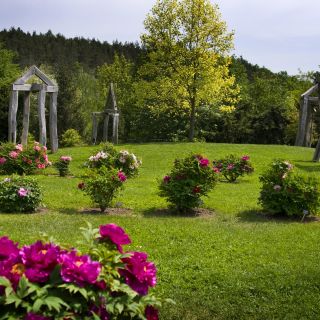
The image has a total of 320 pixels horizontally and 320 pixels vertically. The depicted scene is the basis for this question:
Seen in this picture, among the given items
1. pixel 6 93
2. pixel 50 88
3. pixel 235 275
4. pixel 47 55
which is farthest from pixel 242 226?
pixel 47 55

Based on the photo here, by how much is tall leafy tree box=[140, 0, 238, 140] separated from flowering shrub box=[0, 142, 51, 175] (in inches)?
448

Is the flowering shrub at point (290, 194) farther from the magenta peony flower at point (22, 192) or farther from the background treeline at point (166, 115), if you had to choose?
the background treeline at point (166, 115)

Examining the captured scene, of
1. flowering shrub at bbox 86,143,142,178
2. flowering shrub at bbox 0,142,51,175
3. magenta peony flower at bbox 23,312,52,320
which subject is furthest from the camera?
flowering shrub at bbox 0,142,51,175

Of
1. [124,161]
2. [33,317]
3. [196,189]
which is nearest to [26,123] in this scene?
[124,161]

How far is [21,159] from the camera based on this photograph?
14.7 m

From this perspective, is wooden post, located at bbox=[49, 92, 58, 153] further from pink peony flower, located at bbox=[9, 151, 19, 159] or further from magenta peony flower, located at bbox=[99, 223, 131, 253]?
magenta peony flower, located at bbox=[99, 223, 131, 253]

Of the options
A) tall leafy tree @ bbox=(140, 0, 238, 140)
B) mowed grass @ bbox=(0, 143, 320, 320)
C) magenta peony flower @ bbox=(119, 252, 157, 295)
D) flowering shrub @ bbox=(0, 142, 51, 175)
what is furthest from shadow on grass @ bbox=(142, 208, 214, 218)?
tall leafy tree @ bbox=(140, 0, 238, 140)

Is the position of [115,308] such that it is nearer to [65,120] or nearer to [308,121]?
[308,121]

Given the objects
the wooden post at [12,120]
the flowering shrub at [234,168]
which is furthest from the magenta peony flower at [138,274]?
the wooden post at [12,120]

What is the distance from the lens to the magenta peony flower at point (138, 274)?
2934 millimetres

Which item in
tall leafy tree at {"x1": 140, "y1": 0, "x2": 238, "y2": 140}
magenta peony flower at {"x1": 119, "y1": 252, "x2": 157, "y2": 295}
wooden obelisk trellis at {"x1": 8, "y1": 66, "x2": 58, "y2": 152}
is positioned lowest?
magenta peony flower at {"x1": 119, "y1": 252, "x2": 157, "y2": 295}

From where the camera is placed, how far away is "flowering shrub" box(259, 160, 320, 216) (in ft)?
28.8

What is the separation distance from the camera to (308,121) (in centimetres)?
2547

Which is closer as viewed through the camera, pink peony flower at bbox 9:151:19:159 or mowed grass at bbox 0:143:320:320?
mowed grass at bbox 0:143:320:320
